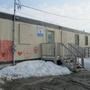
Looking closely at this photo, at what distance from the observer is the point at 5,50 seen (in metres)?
11.4

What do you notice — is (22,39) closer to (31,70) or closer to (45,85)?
(31,70)

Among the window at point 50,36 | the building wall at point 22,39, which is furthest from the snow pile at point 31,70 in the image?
the window at point 50,36

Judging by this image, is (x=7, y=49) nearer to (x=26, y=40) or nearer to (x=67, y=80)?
(x=26, y=40)

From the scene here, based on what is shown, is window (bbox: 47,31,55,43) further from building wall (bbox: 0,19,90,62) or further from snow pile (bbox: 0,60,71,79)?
snow pile (bbox: 0,60,71,79)

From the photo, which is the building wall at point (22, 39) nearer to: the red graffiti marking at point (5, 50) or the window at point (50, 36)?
the red graffiti marking at point (5, 50)

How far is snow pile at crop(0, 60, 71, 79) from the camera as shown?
403 inches

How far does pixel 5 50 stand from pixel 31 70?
1829 mm

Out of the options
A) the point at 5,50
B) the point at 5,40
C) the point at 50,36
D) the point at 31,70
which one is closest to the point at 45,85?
the point at 31,70

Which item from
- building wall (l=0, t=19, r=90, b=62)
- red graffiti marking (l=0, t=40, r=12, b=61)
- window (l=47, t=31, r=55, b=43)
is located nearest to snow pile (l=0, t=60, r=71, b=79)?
red graffiti marking (l=0, t=40, r=12, b=61)

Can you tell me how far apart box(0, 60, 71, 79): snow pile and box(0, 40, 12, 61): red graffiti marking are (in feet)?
2.12

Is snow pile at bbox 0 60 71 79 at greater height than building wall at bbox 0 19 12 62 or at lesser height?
lesser

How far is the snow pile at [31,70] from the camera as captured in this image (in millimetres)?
10225

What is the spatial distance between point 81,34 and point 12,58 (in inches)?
438

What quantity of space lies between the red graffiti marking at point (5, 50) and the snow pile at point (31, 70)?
0.65m
